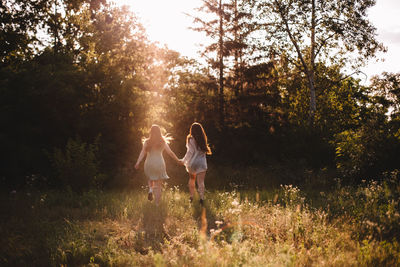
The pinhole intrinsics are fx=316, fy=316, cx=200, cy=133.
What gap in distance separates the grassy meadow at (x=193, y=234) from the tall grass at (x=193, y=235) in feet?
0.06

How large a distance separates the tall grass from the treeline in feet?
13.3

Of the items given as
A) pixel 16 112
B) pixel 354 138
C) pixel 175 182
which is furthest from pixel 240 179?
pixel 16 112

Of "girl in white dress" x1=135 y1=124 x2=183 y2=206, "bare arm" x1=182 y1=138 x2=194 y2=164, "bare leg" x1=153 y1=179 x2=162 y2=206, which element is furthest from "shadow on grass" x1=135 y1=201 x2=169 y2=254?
"bare arm" x1=182 y1=138 x2=194 y2=164

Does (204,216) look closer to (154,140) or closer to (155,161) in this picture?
(155,161)

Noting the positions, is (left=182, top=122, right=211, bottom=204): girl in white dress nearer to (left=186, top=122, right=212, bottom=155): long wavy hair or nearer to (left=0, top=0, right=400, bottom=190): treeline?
(left=186, top=122, right=212, bottom=155): long wavy hair

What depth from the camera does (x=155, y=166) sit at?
8664 millimetres

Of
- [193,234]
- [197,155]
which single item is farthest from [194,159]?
[193,234]

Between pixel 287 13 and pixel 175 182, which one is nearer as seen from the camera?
pixel 175 182

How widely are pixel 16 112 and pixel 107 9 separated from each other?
51.0 ft

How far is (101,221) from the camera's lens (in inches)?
269

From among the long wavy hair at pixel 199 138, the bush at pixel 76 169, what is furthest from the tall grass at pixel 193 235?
the bush at pixel 76 169

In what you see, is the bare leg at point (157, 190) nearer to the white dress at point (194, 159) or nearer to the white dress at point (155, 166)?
the white dress at point (155, 166)

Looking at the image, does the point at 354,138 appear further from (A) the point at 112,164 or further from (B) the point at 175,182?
(A) the point at 112,164

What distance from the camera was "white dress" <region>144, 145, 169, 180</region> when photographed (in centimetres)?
862
